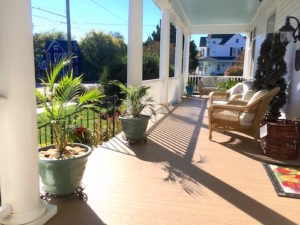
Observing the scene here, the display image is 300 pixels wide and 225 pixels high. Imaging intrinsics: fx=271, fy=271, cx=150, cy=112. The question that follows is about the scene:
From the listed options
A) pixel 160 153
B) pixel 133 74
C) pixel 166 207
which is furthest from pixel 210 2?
pixel 166 207

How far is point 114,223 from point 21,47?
142cm

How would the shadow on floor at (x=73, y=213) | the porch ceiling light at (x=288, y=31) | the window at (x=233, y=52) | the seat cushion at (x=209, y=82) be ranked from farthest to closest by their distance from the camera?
1. the window at (x=233, y=52)
2. the seat cushion at (x=209, y=82)
3. the porch ceiling light at (x=288, y=31)
4. the shadow on floor at (x=73, y=213)

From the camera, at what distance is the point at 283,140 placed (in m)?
3.57

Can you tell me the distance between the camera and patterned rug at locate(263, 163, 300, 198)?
262 centimetres

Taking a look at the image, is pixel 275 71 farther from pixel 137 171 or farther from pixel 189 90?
pixel 189 90

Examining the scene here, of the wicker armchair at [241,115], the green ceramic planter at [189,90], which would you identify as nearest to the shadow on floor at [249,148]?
the wicker armchair at [241,115]

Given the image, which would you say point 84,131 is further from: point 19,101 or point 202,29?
point 202,29

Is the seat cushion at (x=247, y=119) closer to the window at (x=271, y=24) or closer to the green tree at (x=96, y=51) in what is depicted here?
the window at (x=271, y=24)

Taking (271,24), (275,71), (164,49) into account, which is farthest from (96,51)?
(275,71)

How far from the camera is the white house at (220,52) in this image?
37.0 metres

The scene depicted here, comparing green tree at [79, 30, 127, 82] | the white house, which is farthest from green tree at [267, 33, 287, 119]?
the white house

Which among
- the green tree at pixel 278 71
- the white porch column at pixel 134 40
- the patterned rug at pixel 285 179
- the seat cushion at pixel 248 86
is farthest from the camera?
the seat cushion at pixel 248 86

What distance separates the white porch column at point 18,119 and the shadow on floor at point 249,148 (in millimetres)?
2825

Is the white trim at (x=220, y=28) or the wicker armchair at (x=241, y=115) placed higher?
the white trim at (x=220, y=28)
